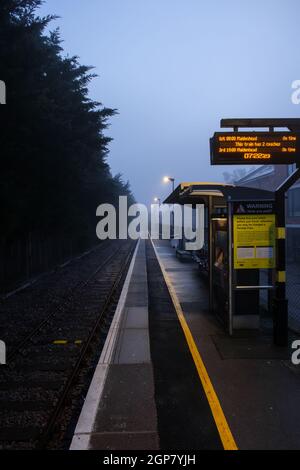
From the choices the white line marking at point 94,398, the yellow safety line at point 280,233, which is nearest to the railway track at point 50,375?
the white line marking at point 94,398

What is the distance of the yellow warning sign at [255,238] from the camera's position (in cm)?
940

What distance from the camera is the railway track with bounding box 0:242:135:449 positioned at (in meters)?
5.60

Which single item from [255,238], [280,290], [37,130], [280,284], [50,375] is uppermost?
[37,130]

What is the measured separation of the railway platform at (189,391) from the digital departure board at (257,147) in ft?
12.2

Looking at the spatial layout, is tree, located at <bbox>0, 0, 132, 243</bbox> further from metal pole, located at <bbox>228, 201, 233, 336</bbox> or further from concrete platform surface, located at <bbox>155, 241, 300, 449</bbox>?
concrete platform surface, located at <bbox>155, 241, 300, 449</bbox>

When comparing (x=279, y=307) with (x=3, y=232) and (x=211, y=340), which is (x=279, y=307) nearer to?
(x=211, y=340)

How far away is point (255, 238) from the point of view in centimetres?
943

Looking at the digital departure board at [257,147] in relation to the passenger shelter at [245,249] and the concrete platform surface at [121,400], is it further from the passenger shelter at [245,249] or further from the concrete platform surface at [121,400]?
the concrete platform surface at [121,400]

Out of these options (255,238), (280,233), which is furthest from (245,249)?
(280,233)

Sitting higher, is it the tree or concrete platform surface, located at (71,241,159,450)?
the tree

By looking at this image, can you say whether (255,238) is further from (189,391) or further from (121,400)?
(121,400)

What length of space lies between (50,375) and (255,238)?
4.87 metres

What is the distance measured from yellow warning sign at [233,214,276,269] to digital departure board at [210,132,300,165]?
3.93 ft

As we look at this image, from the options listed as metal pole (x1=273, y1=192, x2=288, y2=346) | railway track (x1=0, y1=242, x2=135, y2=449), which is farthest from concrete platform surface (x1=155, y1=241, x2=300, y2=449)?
railway track (x1=0, y1=242, x2=135, y2=449)
